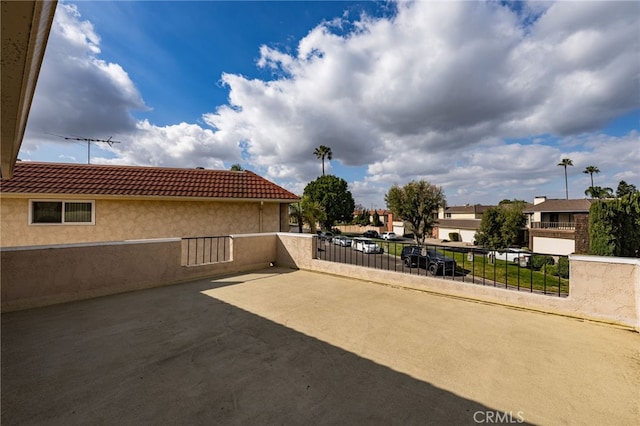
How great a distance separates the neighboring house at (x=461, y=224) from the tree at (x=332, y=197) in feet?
49.2

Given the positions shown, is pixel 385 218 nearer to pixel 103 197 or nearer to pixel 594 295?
pixel 103 197

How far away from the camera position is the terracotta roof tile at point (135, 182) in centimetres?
834

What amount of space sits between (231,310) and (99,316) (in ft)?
7.09

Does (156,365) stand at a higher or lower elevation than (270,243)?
lower

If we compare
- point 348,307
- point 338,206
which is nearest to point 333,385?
point 348,307

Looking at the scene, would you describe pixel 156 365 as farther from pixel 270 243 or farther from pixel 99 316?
pixel 270 243

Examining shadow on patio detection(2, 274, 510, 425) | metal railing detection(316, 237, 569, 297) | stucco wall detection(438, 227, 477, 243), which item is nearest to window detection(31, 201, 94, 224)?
shadow on patio detection(2, 274, 510, 425)

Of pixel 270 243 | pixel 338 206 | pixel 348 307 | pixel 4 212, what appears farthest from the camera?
pixel 338 206

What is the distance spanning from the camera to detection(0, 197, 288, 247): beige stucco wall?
7.96 m

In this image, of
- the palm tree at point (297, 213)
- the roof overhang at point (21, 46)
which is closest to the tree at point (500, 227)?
the palm tree at point (297, 213)

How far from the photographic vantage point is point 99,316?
14.5 ft

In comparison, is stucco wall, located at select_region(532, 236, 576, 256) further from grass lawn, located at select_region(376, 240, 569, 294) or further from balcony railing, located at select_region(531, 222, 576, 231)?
grass lawn, located at select_region(376, 240, 569, 294)

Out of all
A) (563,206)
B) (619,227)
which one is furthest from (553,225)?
(619,227)

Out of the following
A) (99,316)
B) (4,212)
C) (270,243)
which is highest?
(4,212)
